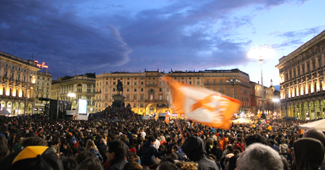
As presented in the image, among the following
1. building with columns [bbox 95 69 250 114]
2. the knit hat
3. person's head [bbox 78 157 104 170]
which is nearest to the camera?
the knit hat

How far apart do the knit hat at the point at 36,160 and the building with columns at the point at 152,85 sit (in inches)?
3986

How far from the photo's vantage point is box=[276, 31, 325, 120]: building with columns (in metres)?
52.2

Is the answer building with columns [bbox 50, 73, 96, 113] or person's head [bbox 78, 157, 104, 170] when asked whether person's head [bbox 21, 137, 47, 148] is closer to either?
person's head [bbox 78, 157, 104, 170]

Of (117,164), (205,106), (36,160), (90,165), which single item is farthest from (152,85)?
(36,160)

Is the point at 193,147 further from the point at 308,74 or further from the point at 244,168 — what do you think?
the point at 308,74

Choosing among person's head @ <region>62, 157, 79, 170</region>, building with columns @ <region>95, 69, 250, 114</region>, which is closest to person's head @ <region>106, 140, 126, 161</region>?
person's head @ <region>62, 157, 79, 170</region>

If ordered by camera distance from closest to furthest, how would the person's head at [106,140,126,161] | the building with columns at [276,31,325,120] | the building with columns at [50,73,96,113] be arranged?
the person's head at [106,140,126,161]
the building with columns at [276,31,325,120]
the building with columns at [50,73,96,113]

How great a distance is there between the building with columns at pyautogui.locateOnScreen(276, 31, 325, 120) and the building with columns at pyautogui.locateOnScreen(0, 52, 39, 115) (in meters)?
73.6

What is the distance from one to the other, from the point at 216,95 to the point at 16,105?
8145 cm

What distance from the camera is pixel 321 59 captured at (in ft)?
169

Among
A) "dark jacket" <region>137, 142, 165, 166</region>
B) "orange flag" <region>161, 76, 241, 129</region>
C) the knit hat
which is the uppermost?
"orange flag" <region>161, 76, 241, 129</region>

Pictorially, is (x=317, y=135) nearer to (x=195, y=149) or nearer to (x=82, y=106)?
(x=195, y=149)

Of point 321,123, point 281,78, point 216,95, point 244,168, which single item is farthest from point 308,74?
point 244,168

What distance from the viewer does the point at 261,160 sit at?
7.70 ft
